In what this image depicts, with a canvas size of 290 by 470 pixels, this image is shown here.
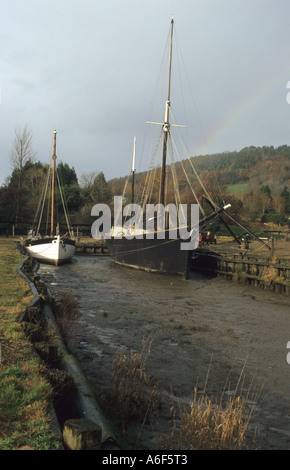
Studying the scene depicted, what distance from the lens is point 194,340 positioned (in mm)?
11758

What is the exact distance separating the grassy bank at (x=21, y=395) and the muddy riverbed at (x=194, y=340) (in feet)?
5.71

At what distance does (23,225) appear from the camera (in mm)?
51438

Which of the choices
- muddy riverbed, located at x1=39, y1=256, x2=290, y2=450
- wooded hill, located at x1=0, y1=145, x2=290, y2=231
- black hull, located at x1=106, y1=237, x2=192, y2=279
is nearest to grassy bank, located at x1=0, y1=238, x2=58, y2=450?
muddy riverbed, located at x1=39, y1=256, x2=290, y2=450

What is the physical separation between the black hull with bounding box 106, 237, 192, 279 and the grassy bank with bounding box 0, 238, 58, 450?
20.6m

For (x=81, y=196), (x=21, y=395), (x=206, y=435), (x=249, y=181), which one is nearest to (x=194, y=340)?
(x=206, y=435)

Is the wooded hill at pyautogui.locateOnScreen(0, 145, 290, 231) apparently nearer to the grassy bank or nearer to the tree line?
the tree line

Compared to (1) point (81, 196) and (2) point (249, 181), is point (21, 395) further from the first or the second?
(2) point (249, 181)

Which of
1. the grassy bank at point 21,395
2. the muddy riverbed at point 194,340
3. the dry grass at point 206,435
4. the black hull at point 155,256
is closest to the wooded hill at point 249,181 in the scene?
the black hull at point 155,256

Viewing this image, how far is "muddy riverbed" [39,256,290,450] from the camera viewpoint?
7641 millimetres

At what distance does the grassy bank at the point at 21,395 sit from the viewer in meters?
4.29

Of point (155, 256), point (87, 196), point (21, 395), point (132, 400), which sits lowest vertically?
point (132, 400)

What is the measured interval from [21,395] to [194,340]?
286 inches

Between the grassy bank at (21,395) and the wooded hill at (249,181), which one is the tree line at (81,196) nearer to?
the wooded hill at (249,181)

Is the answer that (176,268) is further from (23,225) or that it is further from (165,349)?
(23,225)
